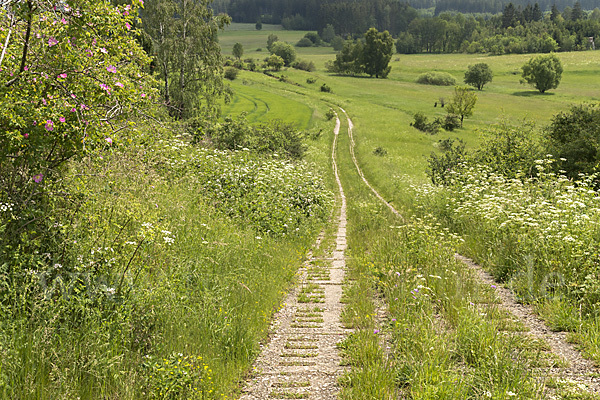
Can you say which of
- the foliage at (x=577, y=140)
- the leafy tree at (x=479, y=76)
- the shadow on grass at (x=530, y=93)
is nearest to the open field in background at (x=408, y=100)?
the shadow on grass at (x=530, y=93)

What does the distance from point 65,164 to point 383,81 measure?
116 meters

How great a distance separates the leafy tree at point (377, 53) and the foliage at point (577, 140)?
107 meters

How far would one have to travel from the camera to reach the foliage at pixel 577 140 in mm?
20003

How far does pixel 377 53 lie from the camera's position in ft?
406

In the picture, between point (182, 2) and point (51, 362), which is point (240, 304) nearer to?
point (51, 362)

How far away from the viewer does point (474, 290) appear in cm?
718

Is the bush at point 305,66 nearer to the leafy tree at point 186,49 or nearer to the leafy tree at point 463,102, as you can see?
the leafy tree at point 463,102

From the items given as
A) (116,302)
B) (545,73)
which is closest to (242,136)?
(116,302)

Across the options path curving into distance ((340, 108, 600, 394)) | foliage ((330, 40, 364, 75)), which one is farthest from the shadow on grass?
path curving into distance ((340, 108, 600, 394))

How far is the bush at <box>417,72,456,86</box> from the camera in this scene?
11150cm

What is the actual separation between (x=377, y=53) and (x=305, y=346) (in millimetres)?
127630

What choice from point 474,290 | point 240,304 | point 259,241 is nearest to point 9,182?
point 240,304

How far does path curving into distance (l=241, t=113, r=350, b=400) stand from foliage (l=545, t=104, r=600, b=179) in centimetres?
1566

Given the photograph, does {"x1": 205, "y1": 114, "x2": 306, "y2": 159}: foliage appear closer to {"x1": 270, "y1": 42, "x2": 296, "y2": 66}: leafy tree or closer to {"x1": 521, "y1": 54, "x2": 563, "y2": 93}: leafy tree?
{"x1": 521, "y1": 54, "x2": 563, "y2": 93}: leafy tree
